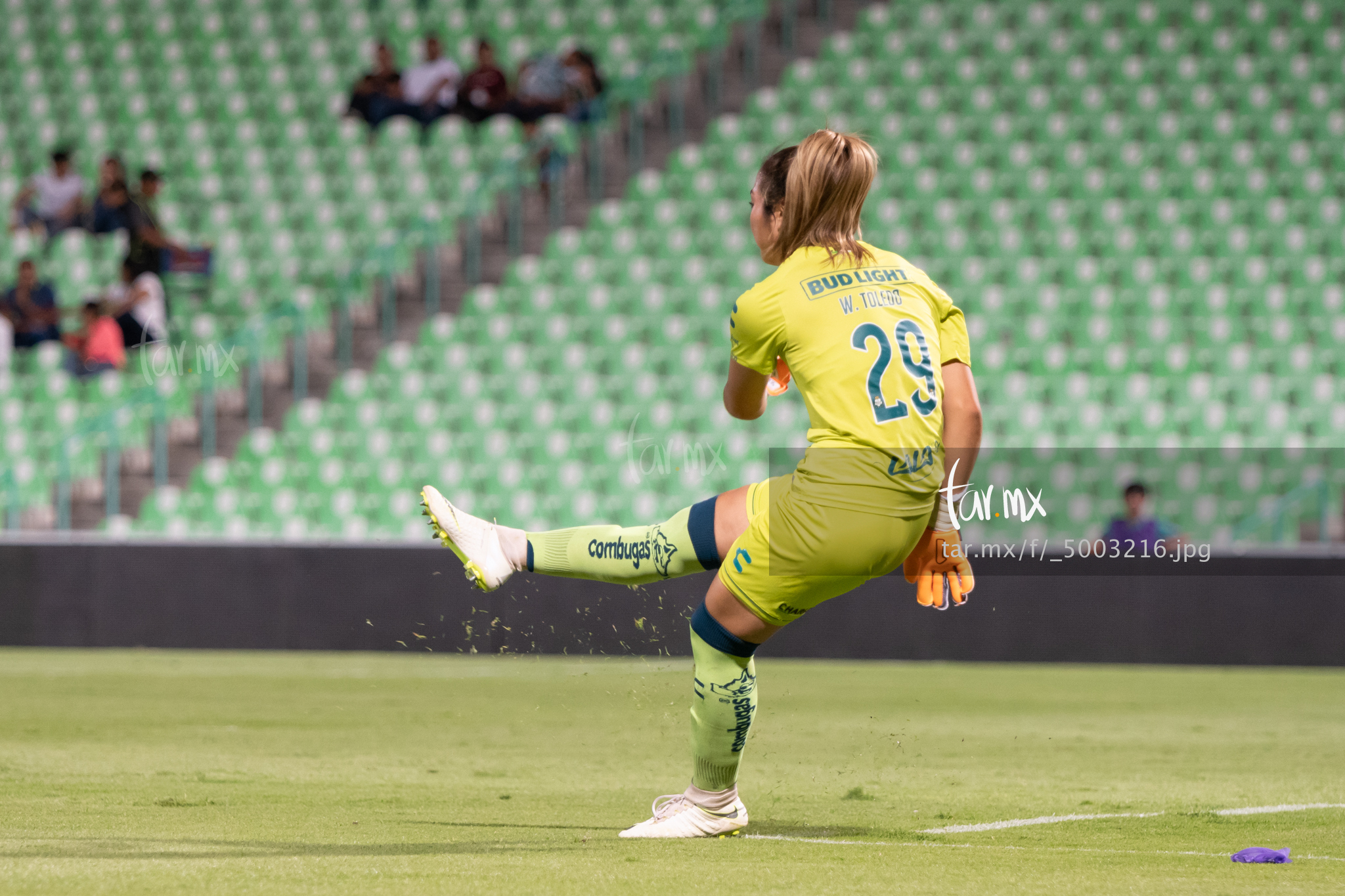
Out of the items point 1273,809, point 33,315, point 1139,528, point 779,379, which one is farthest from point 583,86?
point 779,379

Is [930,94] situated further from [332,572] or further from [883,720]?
[883,720]

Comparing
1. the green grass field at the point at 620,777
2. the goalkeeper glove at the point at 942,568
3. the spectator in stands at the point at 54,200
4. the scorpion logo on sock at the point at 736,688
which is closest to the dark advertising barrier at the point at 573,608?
the green grass field at the point at 620,777

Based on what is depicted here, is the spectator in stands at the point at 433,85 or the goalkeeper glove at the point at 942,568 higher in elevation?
the spectator in stands at the point at 433,85

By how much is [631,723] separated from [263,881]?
5084 millimetres

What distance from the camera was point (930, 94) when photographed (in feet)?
54.5

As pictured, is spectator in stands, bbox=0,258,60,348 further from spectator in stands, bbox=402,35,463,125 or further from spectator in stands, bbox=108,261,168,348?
spectator in stands, bbox=402,35,463,125

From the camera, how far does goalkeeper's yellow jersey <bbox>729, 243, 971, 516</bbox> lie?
430 cm

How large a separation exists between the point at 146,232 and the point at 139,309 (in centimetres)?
168

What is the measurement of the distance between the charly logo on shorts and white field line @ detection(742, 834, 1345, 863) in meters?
0.83

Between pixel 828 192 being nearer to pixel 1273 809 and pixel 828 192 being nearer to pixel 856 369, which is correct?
pixel 856 369

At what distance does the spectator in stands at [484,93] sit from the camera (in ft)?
55.6

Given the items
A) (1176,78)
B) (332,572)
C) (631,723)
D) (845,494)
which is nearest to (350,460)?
(332,572)

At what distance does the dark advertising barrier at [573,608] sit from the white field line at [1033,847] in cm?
708

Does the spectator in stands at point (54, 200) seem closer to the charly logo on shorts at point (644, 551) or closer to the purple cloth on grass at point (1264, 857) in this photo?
the charly logo on shorts at point (644, 551)
